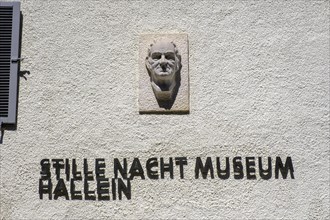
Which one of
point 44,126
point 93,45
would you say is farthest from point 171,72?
point 44,126

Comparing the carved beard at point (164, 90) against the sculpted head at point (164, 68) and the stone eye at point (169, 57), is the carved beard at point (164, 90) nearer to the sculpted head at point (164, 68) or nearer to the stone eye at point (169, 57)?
the sculpted head at point (164, 68)

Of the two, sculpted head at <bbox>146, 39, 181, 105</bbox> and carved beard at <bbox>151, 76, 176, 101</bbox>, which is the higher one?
sculpted head at <bbox>146, 39, 181, 105</bbox>

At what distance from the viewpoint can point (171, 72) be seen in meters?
5.21

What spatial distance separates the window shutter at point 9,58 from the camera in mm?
5301

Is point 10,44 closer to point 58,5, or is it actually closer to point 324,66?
point 58,5

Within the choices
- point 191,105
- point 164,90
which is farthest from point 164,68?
point 191,105

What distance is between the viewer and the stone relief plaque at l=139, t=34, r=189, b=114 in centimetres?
524

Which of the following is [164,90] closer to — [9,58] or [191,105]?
[191,105]

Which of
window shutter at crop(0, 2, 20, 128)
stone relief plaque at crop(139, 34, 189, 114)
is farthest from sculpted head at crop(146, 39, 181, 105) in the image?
window shutter at crop(0, 2, 20, 128)

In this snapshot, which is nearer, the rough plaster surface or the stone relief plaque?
the rough plaster surface

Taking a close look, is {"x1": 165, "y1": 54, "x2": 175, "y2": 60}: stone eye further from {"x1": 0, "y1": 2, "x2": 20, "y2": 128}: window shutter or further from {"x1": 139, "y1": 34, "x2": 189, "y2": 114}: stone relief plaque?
{"x1": 0, "y1": 2, "x2": 20, "y2": 128}: window shutter

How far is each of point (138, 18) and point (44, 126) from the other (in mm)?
1366

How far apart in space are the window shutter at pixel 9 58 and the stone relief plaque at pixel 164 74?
118 centimetres

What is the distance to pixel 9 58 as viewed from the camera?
541 centimetres
